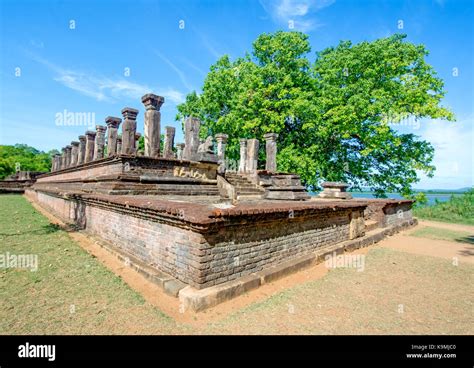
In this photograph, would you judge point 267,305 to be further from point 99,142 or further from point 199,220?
point 99,142

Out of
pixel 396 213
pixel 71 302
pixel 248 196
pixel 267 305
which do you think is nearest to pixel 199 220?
pixel 267 305

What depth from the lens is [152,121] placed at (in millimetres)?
8516

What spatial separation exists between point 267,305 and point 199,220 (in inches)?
65.5

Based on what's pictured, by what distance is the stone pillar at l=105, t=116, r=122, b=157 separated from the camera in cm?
1030

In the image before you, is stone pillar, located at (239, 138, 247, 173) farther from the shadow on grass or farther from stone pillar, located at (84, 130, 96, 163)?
the shadow on grass

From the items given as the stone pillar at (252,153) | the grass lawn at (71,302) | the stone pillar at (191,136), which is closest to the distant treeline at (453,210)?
the stone pillar at (252,153)

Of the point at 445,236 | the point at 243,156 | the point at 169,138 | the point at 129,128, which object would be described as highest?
the point at 169,138

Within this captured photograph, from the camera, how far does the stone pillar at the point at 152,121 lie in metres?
8.45

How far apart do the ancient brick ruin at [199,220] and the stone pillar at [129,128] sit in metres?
0.03

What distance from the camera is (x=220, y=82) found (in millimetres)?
19469

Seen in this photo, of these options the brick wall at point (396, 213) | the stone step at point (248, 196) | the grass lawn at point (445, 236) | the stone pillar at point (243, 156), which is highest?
the stone pillar at point (243, 156)

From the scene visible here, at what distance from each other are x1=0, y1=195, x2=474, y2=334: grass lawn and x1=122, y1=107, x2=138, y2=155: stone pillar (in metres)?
3.60

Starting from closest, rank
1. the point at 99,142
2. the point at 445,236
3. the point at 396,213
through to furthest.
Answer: the point at 445,236 < the point at 396,213 < the point at 99,142

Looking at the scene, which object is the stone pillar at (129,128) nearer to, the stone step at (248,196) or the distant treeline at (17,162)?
the stone step at (248,196)
